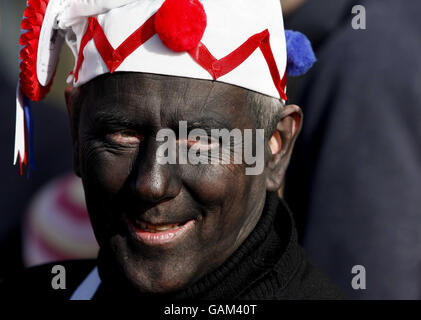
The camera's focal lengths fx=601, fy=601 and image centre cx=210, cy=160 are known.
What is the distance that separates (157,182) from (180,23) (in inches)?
18.0

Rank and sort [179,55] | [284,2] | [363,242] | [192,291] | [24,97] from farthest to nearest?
[284,2] → [363,242] → [24,97] → [192,291] → [179,55]

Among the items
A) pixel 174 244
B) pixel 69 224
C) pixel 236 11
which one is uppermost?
pixel 236 11

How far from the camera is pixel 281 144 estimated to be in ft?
6.96

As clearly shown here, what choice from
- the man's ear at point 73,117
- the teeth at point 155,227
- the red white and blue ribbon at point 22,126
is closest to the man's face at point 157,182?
the teeth at point 155,227

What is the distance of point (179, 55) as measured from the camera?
1.78 m

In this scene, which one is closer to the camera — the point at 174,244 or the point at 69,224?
the point at 174,244

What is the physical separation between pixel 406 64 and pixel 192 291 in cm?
162

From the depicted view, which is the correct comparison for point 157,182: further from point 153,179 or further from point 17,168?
point 17,168

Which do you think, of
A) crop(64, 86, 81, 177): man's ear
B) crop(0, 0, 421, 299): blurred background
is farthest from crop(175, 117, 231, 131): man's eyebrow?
crop(0, 0, 421, 299): blurred background

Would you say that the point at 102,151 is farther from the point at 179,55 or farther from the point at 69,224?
the point at 69,224

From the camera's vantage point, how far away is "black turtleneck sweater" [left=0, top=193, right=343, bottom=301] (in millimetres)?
1992

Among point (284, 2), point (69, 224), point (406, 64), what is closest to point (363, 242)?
point (406, 64)

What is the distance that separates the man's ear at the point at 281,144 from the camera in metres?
2.09

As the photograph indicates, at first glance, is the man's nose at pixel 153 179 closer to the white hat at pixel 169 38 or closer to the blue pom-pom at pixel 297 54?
the white hat at pixel 169 38
